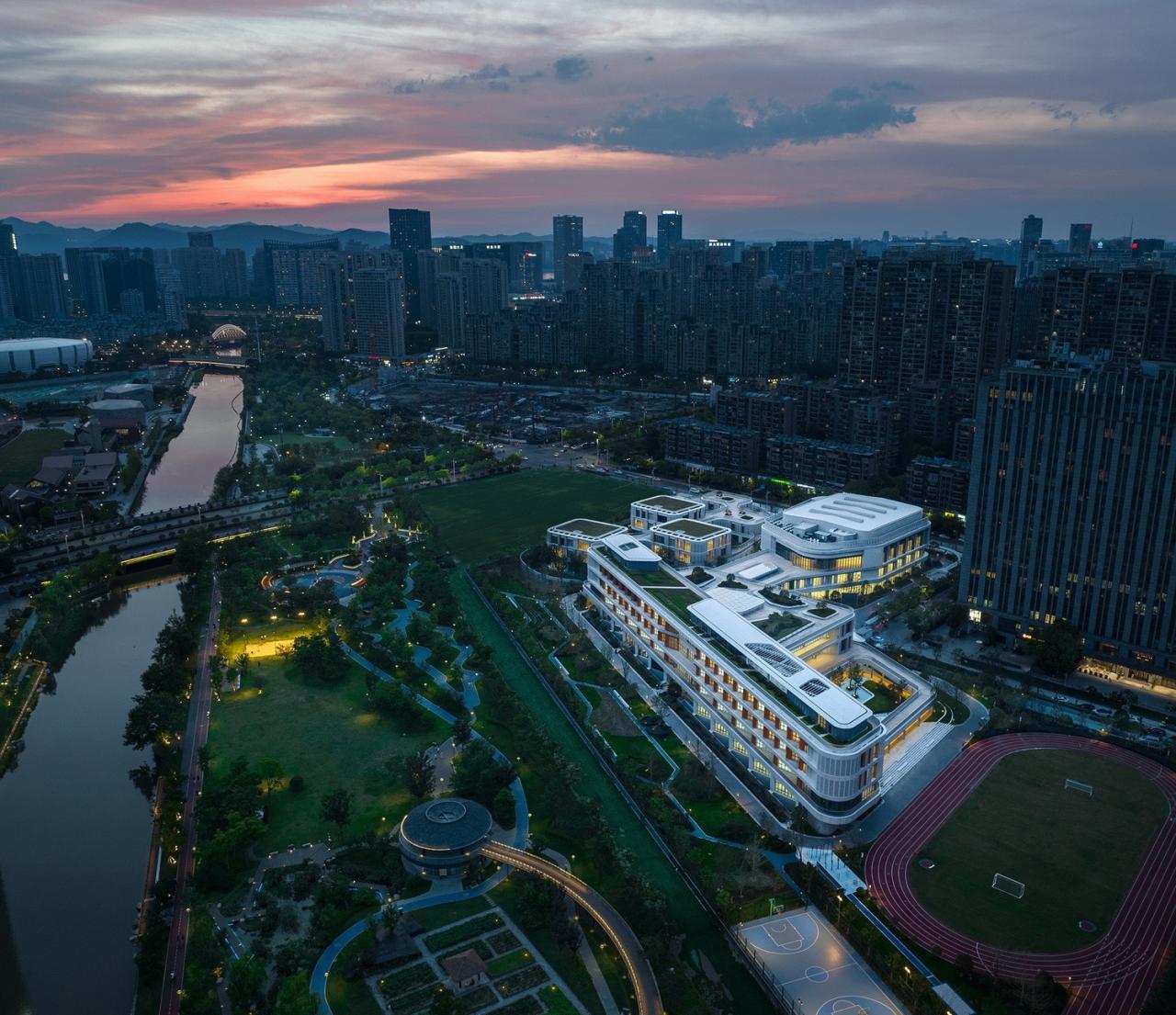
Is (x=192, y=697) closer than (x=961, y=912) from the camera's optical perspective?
No

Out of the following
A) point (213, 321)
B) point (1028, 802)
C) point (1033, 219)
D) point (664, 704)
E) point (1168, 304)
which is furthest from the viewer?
point (213, 321)

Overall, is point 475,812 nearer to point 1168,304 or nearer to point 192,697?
point 192,697

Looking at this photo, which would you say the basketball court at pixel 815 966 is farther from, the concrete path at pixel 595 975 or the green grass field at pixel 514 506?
the green grass field at pixel 514 506

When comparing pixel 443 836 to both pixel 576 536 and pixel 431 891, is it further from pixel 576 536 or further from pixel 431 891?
pixel 576 536

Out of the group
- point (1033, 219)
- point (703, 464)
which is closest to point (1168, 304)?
point (703, 464)

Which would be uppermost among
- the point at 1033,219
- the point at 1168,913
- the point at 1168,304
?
the point at 1033,219

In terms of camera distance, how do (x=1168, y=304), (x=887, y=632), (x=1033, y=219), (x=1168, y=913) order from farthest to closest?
(x=1033, y=219) < (x=1168, y=304) < (x=887, y=632) < (x=1168, y=913)

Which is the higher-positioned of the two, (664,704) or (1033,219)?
(1033,219)

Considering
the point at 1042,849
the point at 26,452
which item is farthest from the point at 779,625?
the point at 26,452
